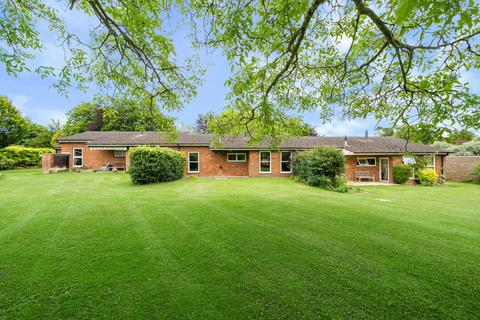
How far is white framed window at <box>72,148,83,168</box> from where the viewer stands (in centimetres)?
2055

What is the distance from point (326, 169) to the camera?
43.7 feet

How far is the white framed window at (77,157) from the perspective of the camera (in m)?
20.5

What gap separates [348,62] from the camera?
20.7 feet

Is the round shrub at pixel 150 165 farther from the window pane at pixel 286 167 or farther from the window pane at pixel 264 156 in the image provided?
the window pane at pixel 286 167

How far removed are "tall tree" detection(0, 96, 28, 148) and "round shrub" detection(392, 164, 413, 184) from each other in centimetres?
3112

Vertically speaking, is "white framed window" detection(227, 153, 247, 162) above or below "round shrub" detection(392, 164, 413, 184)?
above

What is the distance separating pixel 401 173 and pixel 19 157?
1414 inches

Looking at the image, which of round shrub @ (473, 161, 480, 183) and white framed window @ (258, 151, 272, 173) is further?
white framed window @ (258, 151, 272, 173)

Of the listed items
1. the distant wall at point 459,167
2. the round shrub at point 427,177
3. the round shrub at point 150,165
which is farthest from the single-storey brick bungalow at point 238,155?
the round shrub at point 150,165

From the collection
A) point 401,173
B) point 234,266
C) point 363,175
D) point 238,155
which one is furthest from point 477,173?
point 234,266

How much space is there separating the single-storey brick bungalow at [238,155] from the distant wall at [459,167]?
2564 millimetres

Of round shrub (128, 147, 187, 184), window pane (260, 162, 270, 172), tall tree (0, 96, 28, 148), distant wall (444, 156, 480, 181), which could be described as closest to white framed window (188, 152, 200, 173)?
round shrub (128, 147, 187, 184)

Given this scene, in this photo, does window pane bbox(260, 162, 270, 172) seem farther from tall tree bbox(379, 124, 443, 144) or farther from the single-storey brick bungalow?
tall tree bbox(379, 124, 443, 144)

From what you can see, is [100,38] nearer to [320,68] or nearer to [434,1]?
[320,68]
